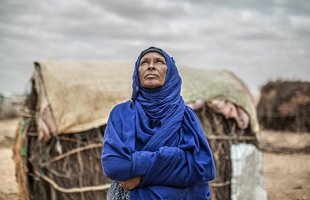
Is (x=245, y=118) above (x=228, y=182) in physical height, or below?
above

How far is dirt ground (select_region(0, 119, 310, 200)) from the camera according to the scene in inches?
268

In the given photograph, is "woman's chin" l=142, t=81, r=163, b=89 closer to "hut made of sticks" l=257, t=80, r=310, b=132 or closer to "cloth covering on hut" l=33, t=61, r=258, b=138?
"cloth covering on hut" l=33, t=61, r=258, b=138

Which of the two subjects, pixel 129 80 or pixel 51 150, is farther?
pixel 129 80

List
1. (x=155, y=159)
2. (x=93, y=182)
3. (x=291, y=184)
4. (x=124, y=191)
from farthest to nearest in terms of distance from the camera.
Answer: (x=291, y=184)
(x=93, y=182)
(x=124, y=191)
(x=155, y=159)

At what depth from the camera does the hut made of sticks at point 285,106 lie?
15.5m

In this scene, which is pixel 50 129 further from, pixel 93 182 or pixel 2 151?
pixel 2 151

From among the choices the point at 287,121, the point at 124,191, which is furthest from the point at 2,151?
the point at 287,121

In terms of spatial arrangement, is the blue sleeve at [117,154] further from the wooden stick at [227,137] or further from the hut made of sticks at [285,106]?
the hut made of sticks at [285,106]

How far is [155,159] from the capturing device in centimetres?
189

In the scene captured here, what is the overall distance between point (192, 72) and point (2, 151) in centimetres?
802

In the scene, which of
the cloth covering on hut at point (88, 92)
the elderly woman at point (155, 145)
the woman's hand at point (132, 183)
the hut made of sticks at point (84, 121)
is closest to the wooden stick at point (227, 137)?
the hut made of sticks at point (84, 121)

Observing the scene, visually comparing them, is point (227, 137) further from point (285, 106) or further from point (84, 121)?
point (285, 106)

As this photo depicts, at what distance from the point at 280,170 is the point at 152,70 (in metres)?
8.28

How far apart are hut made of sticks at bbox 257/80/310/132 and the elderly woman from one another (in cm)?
1463
